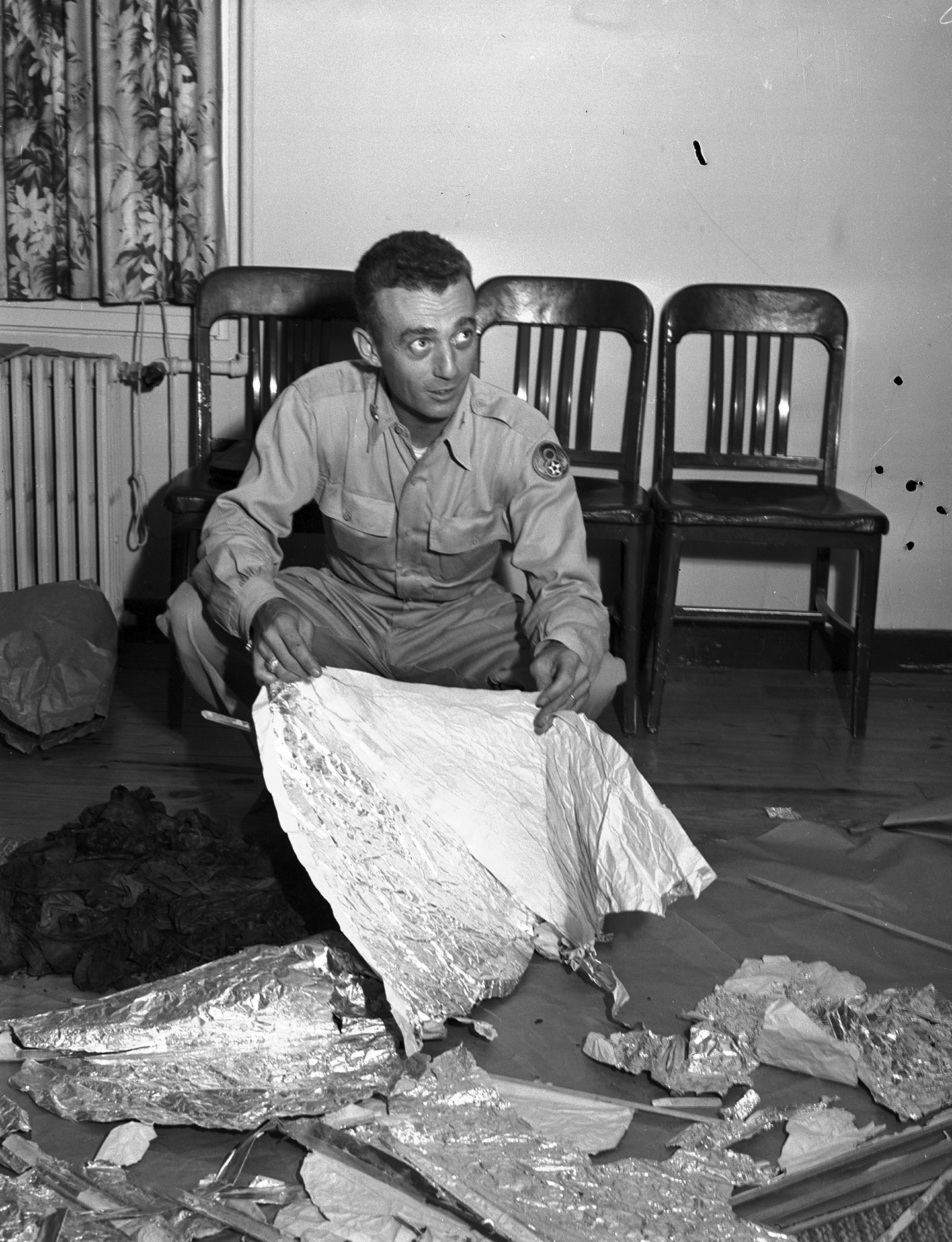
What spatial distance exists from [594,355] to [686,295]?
283mm

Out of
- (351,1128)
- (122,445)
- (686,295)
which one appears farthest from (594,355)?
(351,1128)

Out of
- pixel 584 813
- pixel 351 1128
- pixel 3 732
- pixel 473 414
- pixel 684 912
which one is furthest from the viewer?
pixel 3 732

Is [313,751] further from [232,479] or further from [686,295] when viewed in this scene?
[686,295]

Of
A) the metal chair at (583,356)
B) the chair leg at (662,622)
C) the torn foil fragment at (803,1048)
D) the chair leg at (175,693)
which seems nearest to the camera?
the torn foil fragment at (803,1048)

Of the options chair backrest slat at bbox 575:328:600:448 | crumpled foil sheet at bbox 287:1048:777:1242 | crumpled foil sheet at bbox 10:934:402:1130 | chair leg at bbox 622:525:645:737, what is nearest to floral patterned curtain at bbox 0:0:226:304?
chair backrest slat at bbox 575:328:600:448

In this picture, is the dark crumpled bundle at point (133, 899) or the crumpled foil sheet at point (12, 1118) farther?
the dark crumpled bundle at point (133, 899)

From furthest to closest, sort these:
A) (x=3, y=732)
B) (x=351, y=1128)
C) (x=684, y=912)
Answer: (x=3, y=732) < (x=684, y=912) < (x=351, y=1128)

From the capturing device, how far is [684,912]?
224cm

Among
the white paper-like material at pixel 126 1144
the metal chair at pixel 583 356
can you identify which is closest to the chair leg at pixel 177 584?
the metal chair at pixel 583 356

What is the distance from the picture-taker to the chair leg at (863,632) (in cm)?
312

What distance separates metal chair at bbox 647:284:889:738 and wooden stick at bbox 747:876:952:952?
867mm

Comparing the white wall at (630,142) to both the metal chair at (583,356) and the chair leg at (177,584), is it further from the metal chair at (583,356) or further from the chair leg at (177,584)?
the chair leg at (177,584)

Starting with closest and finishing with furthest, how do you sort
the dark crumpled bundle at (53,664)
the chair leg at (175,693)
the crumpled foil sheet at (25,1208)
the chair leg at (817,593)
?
1. the crumpled foil sheet at (25,1208)
2. the dark crumpled bundle at (53,664)
3. the chair leg at (175,693)
4. the chair leg at (817,593)

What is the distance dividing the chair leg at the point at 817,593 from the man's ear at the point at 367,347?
1688 millimetres
